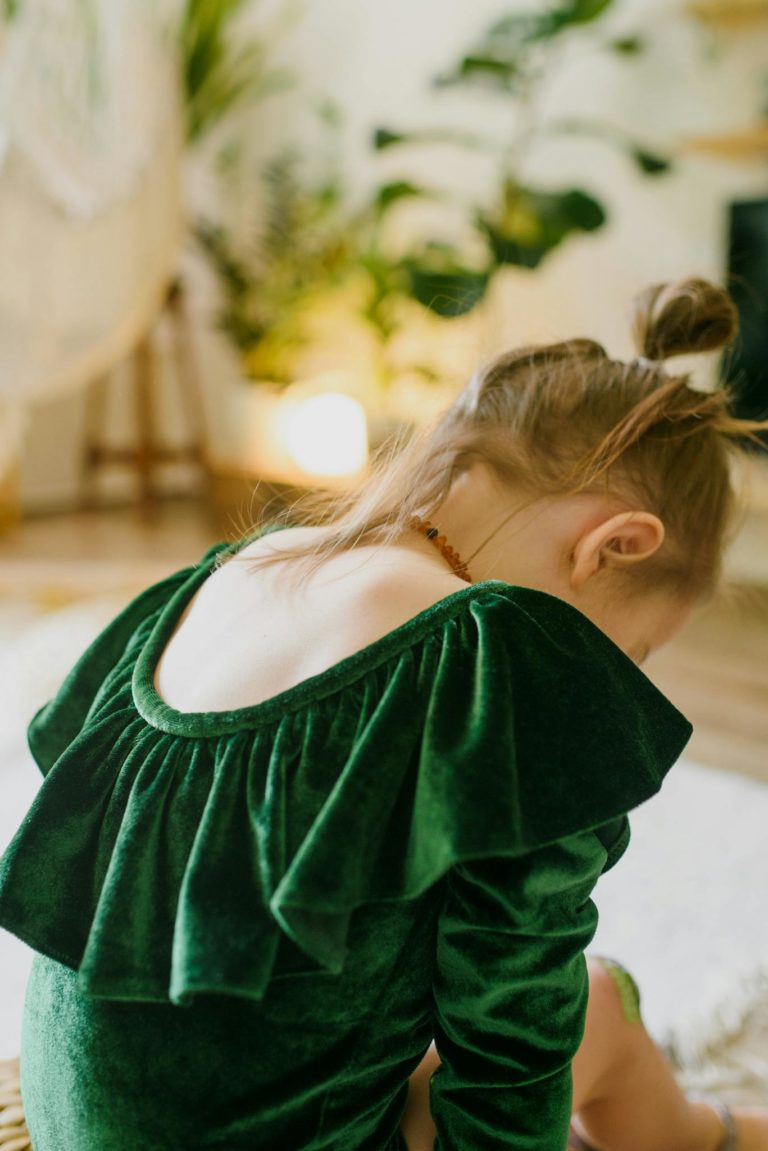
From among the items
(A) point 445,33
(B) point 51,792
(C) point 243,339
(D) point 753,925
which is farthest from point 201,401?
(B) point 51,792

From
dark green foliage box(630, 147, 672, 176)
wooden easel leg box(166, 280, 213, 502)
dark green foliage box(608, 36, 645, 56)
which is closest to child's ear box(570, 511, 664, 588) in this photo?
dark green foliage box(630, 147, 672, 176)

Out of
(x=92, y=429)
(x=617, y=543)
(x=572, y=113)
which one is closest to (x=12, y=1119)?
(x=617, y=543)

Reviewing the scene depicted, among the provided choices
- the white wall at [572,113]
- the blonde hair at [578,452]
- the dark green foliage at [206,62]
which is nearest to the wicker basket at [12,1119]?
the blonde hair at [578,452]

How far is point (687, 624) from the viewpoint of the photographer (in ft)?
3.24

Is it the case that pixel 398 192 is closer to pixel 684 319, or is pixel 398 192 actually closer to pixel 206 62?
pixel 206 62

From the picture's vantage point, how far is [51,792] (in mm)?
583

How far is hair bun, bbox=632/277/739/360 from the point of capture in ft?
2.58

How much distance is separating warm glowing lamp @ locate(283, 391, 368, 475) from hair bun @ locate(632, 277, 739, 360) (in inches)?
76.6

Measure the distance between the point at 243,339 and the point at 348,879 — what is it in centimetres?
270

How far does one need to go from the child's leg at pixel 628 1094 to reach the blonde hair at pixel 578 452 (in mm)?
274

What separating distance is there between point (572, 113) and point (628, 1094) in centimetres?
237

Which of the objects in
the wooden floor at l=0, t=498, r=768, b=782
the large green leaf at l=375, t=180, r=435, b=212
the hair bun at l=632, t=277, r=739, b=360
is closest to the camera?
the hair bun at l=632, t=277, r=739, b=360

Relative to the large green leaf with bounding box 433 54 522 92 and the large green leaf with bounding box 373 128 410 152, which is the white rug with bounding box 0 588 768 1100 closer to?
the large green leaf with bounding box 373 128 410 152

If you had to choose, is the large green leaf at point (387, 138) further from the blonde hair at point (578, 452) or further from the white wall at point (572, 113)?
the blonde hair at point (578, 452)
